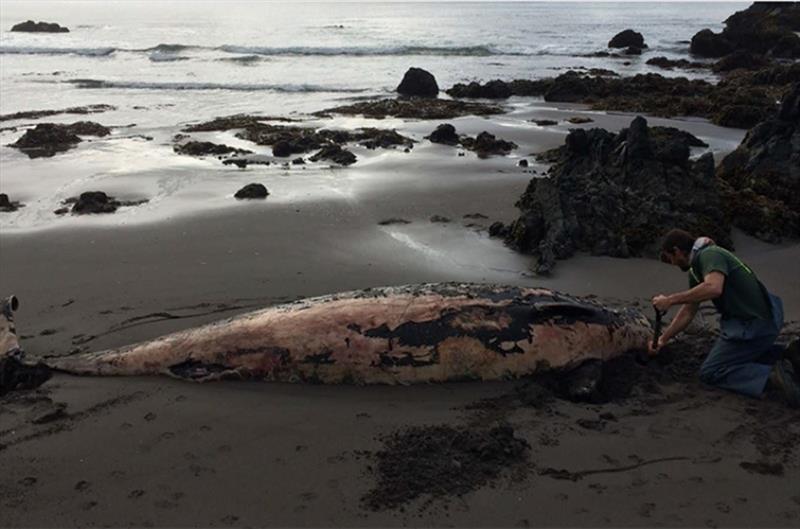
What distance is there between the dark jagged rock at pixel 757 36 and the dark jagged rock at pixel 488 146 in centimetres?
3130

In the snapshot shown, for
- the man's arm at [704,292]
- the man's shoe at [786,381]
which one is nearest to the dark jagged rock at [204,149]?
the man's arm at [704,292]

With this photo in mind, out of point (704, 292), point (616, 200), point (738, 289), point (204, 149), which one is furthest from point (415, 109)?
point (704, 292)

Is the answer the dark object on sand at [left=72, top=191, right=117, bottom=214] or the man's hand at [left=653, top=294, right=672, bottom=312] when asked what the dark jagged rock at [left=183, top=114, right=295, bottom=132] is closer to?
the dark object on sand at [left=72, top=191, right=117, bottom=214]

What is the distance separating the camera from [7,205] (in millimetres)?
9938

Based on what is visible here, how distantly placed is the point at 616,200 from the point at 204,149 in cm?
889

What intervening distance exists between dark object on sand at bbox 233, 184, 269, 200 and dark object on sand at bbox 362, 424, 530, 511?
667 cm

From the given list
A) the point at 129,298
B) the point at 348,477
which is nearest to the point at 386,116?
the point at 129,298

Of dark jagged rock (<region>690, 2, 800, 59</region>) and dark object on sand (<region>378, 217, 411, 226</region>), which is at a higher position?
dark jagged rock (<region>690, 2, 800, 59</region>)

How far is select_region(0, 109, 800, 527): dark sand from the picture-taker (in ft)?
12.1

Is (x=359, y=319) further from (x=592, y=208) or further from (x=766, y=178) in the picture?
(x=766, y=178)

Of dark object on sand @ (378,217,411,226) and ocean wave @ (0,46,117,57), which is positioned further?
ocean wave @ (0,46,117,57)

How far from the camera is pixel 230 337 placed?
17.1 feet

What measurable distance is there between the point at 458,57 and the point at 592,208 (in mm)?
34833

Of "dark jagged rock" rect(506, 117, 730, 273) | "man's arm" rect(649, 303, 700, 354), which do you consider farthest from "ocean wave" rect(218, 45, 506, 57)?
"man's arm" rect(649, 303, 700, 354)
